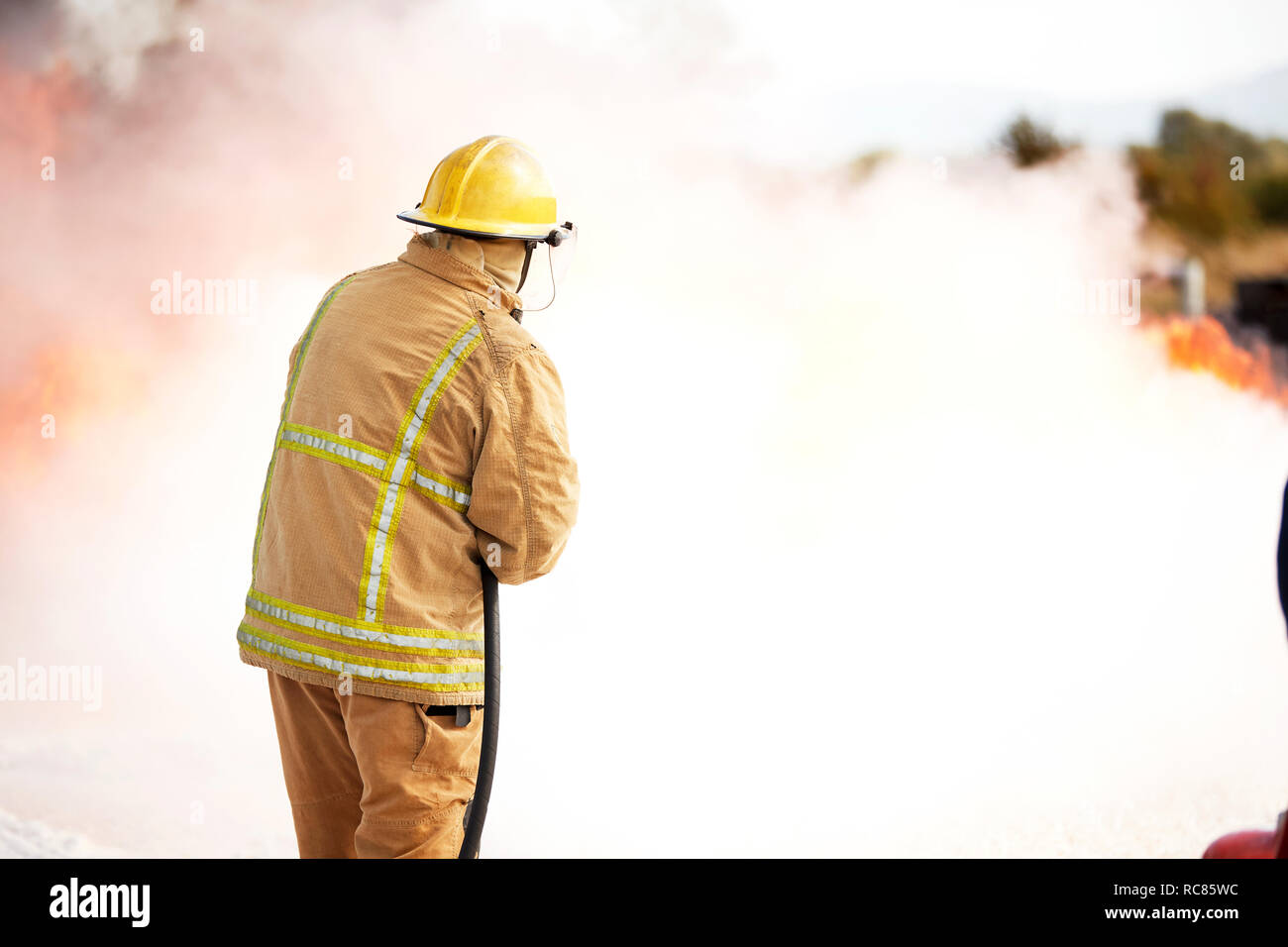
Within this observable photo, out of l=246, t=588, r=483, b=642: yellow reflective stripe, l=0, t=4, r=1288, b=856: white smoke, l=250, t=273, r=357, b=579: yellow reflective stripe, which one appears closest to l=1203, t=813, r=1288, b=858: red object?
l=246, t=588, r=483, b=642: yellow reflective stripe

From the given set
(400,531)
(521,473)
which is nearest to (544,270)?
(521,473)

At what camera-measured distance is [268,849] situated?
12.7ft

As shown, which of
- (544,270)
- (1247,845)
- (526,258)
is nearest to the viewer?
(1247,845)

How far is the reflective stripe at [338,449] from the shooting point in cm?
200

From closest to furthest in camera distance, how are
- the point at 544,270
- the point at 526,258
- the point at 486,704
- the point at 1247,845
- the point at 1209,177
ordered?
the point at 1247,845 < the point at 486,704 < the point at 526,258 < the point at 544,270 < the point at 1209,177

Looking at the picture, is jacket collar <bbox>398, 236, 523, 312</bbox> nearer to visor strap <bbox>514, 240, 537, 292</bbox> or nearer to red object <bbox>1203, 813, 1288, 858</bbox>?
visor strap <bbox>514, 240, 537, 292</bbox>

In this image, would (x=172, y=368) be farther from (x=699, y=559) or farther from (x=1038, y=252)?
(x=1038, y=252)

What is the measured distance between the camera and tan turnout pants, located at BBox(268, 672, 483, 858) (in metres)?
2.01

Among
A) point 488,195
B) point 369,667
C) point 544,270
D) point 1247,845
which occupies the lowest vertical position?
point 1247,845

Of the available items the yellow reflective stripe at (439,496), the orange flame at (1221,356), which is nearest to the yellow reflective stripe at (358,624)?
the yellow reflective stripe at (439,496)

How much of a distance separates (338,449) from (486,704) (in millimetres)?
558

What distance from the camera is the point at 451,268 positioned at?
213cm

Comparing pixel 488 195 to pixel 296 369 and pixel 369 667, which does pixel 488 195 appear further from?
pixel 369 667

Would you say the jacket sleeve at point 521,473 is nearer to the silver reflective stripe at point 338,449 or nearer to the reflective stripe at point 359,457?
the reflective stripe at point 359,457
